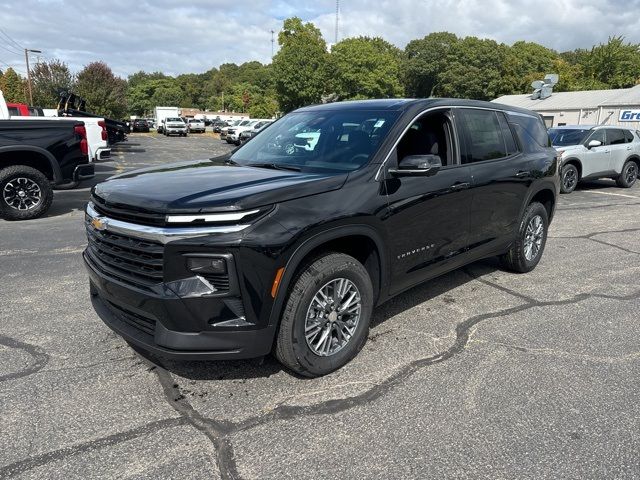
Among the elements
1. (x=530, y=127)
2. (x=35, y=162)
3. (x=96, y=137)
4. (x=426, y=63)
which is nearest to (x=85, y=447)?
(x=530, y=127)

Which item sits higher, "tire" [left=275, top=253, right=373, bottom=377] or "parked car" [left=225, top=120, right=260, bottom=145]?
"parked car" [left=225, top=120, right=260, bottom=145]

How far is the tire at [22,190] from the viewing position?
309 inches

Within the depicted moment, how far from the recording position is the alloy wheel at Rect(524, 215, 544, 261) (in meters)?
5.38

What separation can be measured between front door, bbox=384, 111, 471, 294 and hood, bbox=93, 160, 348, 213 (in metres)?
0.60

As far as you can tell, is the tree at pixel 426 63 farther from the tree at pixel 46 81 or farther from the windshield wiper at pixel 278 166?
the windshield wiper at pixel 278 166

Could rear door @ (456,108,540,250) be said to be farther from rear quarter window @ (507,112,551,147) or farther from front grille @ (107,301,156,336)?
front grille @ (107,301,156,336)

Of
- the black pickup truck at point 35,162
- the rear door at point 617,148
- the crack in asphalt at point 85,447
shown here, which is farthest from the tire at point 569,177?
the crack in asphalt at point 85,447

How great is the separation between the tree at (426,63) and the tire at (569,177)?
6999 centimetres

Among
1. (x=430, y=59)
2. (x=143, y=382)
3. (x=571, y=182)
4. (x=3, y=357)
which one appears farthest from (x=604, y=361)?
(x=430, y=59)

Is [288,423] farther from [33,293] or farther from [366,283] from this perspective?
[33,293]

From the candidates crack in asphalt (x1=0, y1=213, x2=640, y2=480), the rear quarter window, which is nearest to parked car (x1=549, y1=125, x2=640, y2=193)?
the rear quarter window

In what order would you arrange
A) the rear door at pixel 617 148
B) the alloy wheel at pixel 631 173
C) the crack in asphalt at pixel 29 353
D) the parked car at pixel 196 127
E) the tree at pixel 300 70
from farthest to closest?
the parked car at pixel 196 127, the tree at pixel 300 70, the alloy wheel at pixel 631 173, the rear door at pixel 617 148, the crack in asphalt at pixel 29 353

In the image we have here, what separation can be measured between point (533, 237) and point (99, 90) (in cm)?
4255

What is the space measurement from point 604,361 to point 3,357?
14.3 ft
